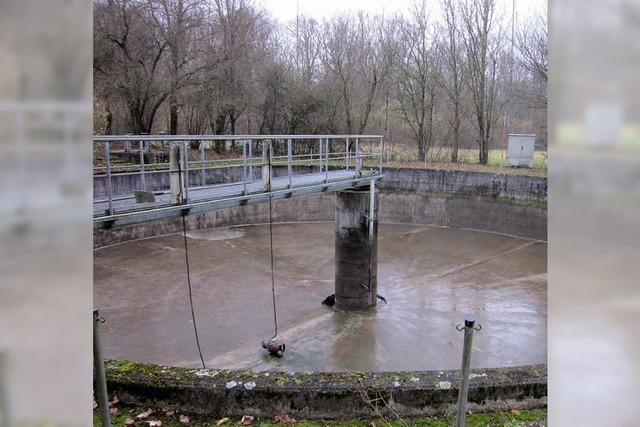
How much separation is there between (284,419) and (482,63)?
2297 centimetres

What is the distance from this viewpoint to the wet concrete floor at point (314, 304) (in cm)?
856

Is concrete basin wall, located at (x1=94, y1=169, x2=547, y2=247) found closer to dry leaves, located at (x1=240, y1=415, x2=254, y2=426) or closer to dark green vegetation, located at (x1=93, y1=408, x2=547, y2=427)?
dark green vegetation, located at (x1=93, y1=408, x2=547, y2=427)

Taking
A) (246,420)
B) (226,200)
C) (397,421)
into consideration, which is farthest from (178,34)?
(397,421)

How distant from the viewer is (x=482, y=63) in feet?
78.3

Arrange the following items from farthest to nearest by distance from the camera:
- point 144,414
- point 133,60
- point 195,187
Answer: point 133,60 < point 195,187 < point 144,414

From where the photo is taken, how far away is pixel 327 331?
9484 millimetres

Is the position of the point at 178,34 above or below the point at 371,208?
above

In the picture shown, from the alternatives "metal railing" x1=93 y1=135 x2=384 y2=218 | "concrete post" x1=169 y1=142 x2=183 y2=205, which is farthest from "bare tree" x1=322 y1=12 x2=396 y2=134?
"concrete post" x1=169 y1=142 x2=183 y2=205

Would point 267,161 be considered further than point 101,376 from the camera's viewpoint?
Yes
